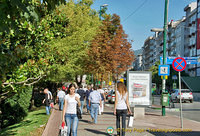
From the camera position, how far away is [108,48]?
2727 centimetres

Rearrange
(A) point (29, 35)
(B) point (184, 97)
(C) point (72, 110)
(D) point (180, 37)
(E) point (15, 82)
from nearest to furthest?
(C) point (72, 110)
(E) point (15, 82)
(A) point (29, 35)
(B) point (184, 97)
(D) point (180, 37)

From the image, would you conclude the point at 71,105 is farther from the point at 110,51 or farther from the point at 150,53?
the point at 150,53

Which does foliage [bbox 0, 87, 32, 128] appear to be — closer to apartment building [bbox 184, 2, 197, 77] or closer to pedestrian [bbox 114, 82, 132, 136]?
pedestrian [bbox 114, 82, 132, 136]

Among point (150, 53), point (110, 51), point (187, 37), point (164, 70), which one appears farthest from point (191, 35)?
point (150, 53)

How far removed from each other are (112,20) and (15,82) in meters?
21.5

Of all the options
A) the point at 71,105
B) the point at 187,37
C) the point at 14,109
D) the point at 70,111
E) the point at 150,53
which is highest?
the point at 150,53

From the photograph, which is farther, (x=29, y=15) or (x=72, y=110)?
(x=72, y=110)

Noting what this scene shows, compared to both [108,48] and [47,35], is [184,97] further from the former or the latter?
[47,35]

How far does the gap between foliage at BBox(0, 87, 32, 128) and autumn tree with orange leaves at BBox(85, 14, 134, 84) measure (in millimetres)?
10828

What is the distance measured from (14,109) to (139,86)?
8.39 meters

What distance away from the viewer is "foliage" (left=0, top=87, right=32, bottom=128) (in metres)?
17.6

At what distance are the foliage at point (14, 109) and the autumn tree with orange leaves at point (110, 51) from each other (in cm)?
1083

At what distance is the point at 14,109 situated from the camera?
1778cm

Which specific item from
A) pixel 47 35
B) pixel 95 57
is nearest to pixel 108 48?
pixel 95 57
